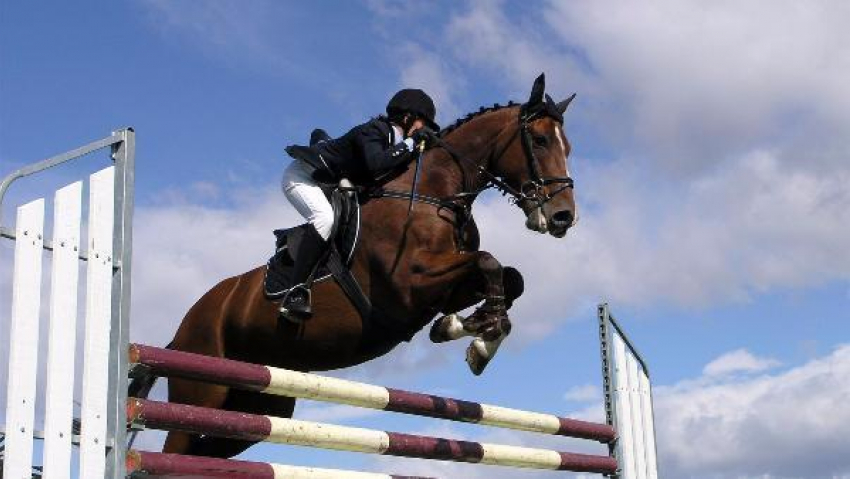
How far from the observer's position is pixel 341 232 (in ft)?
20.4

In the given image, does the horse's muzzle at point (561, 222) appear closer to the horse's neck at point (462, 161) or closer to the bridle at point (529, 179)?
the bridle at point (529, 179)

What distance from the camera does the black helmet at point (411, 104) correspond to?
6.42 meters

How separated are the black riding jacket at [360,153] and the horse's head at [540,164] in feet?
1.84

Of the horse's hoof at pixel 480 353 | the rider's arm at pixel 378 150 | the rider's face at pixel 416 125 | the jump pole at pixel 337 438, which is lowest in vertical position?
the jump pole at pixel 337 438

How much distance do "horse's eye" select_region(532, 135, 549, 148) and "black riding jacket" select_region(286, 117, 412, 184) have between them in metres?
0.66

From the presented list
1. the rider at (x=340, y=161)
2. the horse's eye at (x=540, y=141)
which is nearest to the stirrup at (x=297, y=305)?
the rider at (x=340, y=161)

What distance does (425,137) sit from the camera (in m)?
6.34

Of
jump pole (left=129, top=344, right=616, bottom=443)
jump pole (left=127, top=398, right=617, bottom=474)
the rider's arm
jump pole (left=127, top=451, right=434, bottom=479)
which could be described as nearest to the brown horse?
the rider's arm

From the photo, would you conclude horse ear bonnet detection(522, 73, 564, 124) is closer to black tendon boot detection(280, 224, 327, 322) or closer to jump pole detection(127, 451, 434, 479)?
black tendon boot detection(280, 224, 327, 322)

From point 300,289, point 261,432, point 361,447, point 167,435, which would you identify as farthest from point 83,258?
point 167,435

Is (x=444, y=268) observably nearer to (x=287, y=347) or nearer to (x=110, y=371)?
(x=287, y=347)

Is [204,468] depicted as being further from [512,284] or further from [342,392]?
[512,284]

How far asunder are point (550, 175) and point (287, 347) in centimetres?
161

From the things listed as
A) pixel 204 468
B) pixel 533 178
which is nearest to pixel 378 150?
pixel 533 178
